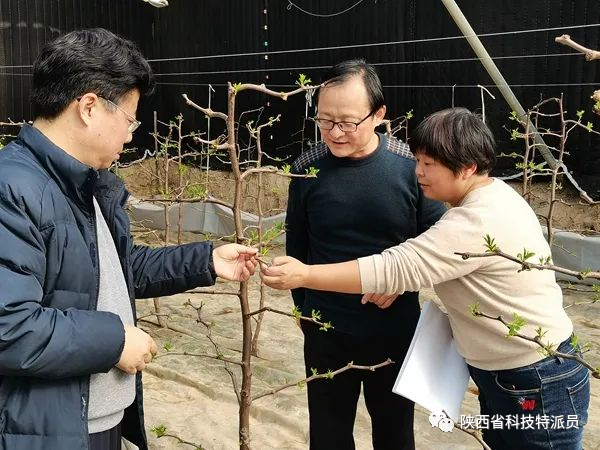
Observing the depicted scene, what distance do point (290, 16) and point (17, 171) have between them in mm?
6971

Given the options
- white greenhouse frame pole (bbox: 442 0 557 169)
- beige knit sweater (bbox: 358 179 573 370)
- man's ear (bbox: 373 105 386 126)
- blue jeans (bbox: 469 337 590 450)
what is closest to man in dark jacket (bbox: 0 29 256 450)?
beige knit sweater (bbox: 358 179 573 370)

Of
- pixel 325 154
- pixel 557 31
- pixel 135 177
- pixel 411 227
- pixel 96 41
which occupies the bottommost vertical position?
pixel 135 177

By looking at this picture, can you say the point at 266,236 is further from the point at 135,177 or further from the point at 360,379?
the point at 135,177

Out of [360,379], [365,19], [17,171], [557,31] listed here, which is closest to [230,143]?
[17,171]

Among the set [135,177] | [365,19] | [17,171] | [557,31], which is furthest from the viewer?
[135,177]

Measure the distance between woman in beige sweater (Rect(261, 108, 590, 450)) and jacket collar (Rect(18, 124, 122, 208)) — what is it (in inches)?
21.5

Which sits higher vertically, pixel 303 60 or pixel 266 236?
pixel 303 60

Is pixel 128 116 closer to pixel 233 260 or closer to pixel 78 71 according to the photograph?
pixel 78 71

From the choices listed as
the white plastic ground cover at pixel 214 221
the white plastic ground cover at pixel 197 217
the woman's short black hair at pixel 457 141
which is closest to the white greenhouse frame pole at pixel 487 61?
the white plastic ground cover at pixel 214 221

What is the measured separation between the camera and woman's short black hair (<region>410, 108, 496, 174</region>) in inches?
64.0

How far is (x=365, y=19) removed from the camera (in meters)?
7.10

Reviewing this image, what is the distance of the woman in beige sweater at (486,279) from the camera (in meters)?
1.58

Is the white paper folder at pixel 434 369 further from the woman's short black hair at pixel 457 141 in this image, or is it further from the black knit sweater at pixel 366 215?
the woman's short black hair at pixel 457 141

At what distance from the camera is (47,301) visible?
4.07 feet
